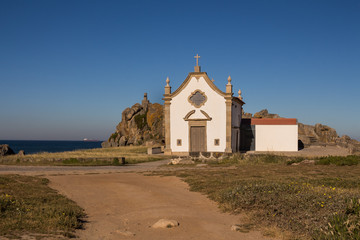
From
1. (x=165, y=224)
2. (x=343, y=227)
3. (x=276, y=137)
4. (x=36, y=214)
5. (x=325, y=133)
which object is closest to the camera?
(x=343, y=227)

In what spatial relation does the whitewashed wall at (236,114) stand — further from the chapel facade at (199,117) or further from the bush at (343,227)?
the bush at (343,227)

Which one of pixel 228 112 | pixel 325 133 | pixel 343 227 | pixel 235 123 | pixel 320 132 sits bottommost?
pixel 343 227

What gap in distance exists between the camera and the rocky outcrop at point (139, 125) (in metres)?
62.3

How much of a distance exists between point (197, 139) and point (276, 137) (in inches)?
381

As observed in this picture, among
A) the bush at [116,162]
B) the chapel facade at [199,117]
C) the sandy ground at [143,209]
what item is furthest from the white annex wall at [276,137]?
the sandy ground at [143,209]

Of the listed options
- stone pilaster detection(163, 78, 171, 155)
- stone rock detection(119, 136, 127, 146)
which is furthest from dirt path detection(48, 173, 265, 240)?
stone rock detection(119, 136, 127, 146)

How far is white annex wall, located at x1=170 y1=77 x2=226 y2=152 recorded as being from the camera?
33.9 meters

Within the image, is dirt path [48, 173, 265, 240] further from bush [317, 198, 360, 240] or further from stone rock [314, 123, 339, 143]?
stone rock [314, 123, 339, 143]

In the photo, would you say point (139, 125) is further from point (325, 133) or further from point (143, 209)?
point (143, 209)

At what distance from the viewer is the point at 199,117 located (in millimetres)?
34312

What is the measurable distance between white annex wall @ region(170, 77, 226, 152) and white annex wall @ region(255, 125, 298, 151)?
6.44 meters

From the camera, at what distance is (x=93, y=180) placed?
1591cm

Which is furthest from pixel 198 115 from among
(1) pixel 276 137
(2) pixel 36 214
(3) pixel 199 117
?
(2) pixel 36 214

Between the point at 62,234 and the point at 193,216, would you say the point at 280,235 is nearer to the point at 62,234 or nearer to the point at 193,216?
the point at 193,216
